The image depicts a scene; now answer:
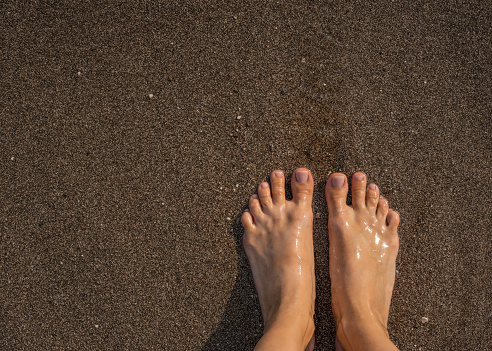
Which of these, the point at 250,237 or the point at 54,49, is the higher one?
the point at 54,49

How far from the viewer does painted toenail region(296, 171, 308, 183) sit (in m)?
1.64

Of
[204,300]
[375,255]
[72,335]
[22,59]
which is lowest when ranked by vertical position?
[72,335]

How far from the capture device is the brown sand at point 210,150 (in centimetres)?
164

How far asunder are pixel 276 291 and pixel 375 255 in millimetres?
618

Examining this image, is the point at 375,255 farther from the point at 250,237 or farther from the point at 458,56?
the point at 458,56

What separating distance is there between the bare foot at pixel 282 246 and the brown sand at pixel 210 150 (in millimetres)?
78

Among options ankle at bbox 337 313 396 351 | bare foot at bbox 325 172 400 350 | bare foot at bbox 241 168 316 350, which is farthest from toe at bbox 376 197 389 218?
ankle at bbox 337 313 396 351

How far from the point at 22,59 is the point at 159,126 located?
0.90 m

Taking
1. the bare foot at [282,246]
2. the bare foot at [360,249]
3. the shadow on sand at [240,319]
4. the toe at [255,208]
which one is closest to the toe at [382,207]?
the bare foot at [360,249]

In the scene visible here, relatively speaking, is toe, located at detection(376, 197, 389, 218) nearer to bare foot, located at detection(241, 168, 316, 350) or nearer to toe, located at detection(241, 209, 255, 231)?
bare foot, located at detection(241, 168, 316, 350)

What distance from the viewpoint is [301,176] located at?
164 centimetres

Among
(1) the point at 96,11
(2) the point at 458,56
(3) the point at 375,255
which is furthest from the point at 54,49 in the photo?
(2) the point at 458,56

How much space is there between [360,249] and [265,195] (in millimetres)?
640

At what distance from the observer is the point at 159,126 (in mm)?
1667
